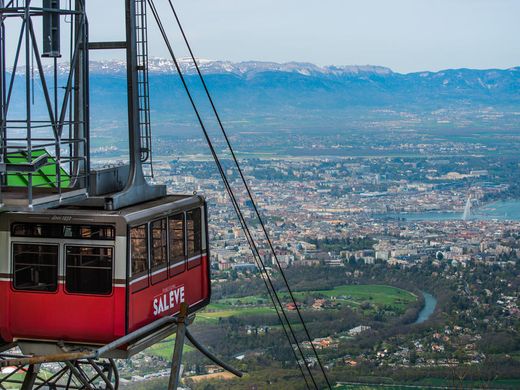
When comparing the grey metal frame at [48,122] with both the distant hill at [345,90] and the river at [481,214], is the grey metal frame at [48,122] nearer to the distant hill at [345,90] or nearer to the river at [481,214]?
the river at [481,214]

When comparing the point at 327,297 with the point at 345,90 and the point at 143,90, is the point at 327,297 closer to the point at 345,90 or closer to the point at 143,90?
the point at 143,90

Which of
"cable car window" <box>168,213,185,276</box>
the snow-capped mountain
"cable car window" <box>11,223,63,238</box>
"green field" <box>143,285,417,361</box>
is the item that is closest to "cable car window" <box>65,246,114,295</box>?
"cable car window" <box>11,223,63,238</box>

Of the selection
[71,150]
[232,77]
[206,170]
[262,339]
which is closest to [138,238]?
[71,150]

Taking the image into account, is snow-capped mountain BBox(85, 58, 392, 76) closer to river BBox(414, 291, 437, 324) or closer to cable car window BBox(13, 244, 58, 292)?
river BBox(414, 291, 437, 324)

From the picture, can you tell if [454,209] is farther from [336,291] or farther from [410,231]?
[336,291]

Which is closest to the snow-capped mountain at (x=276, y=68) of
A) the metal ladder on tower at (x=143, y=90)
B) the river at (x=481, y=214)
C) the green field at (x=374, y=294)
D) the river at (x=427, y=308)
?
the river at (x=481, y=214)

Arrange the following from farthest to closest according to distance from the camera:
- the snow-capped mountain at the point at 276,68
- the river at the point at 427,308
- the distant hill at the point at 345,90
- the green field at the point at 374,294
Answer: the distant hill at the point at 345,90, the snow-capped mountain at the point at 276,68, the green field at the point at 374,294, the river at the point at 427,308

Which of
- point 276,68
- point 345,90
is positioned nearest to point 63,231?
point 276,68
